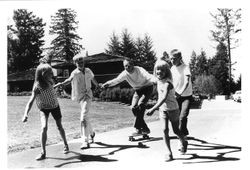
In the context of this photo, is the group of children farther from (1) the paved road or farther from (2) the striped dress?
(1) the paved road

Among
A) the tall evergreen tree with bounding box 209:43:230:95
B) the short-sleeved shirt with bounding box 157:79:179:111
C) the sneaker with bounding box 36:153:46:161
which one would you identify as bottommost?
the sneaker with bounding box 36:153:46:161

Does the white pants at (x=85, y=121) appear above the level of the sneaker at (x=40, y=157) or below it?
above

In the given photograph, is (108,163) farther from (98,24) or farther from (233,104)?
(233,104)

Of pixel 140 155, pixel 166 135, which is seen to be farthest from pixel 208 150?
pixel 140 155

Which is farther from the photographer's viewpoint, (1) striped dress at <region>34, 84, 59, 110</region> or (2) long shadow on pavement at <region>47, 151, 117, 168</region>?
(1) striped dress at <region>34, 84, 59, 110</region>

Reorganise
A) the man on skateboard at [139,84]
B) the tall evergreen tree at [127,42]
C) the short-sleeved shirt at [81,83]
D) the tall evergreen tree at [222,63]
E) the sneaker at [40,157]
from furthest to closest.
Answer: the tall evergreen tree at [222,63] → the tall evergreen tree at [127,42] → the man on skateboard at [139,84] → the short-sleeved shirt at [81,83] → the sneaker at [40,157]

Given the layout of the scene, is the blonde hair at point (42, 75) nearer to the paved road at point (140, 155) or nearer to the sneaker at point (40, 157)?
the sneaker at point (40, 157)

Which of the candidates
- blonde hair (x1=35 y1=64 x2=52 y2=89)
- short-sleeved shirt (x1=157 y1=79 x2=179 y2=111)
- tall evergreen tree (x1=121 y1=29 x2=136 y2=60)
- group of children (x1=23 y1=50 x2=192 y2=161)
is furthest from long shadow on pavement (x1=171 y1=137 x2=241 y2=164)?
tall evergreen tree (x1=121 y1=29 x2=136 y2=60)

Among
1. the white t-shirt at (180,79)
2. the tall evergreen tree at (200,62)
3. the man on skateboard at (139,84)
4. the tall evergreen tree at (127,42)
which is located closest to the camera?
the white t-shirt at (180,79)

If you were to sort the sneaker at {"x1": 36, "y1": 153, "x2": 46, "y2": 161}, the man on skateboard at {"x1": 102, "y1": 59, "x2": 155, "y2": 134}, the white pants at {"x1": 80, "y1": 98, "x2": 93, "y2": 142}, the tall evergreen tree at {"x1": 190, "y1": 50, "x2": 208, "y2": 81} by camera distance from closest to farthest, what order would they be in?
the sneaker at {"x1": 36, "y1": 153, "x2": 46, "y2": 161}, the white pants at {"x1": 80, "y1": 98, "x2": 93, "y2": 142}, the man on skateboard at {"x1": 102, "y1": 59, "x2": 155, "y2": 134}, the tall evergreen tree at {"x1": 190, "y1": 50, "x2": 208, "y2": 81}

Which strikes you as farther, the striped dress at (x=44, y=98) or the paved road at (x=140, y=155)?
the striped dress at (x=44, y=98)

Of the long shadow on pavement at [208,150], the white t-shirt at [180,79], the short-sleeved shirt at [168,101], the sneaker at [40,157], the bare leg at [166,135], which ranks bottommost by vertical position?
the sneaker at [40,157]

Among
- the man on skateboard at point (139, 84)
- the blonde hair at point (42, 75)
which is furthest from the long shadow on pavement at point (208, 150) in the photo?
the blonde hair at point (42, 75)

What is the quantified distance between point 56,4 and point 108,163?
3285 millimetres
